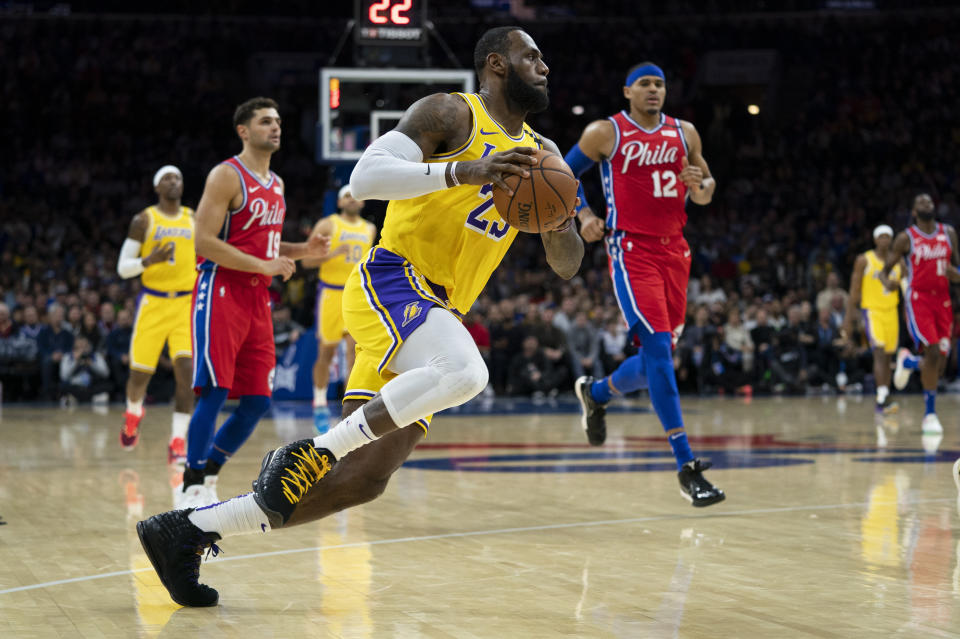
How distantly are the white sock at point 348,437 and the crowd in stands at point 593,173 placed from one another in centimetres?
1211

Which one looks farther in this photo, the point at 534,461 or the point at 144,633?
the point at 534,461

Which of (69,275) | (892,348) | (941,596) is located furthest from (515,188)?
(69,275)

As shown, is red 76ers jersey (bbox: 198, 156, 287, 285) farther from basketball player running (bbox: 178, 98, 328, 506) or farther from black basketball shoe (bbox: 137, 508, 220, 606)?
black basketball shoe (bbox: 137, 508, 220, 606)

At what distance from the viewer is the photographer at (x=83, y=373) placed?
1452 cm

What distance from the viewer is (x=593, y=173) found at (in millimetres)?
26828

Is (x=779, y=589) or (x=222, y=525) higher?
(x=222, y=525)

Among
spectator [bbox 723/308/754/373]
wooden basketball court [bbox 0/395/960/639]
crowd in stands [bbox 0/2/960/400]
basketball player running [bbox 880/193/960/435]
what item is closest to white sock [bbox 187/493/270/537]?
wooden basketball court [bbox 0/395/960/639]

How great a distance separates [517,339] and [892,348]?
195 inches

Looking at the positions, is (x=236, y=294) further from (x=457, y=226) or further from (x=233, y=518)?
(x=233, y=518)

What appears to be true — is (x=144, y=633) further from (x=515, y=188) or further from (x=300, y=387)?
(x=300, y=387)

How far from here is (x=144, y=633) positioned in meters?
3.54

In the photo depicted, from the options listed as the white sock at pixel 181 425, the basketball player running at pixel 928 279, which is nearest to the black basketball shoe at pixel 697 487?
the white sock at pixel 181 425

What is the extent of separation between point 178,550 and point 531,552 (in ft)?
5.38

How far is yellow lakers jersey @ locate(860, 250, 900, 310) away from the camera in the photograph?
1362 centimetres
